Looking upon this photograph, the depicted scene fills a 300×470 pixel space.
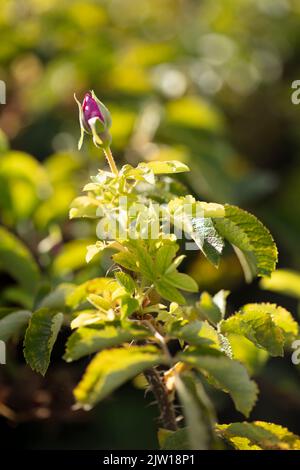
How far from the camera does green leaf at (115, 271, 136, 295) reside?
633mm

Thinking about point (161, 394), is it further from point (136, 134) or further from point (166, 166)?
point (136, 134)

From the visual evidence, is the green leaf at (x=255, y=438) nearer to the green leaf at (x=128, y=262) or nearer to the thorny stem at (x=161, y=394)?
the thorny stem at (x=161, y=394)

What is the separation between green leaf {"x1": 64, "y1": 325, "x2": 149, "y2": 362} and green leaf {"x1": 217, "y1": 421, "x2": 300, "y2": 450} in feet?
0.43

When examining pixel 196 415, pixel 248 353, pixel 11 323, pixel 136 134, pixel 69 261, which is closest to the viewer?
pixel 196 415

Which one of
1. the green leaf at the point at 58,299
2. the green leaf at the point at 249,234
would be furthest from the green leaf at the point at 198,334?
the green leaf at the point at 58,299

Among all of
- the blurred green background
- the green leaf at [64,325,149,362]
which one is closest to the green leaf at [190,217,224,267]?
the green leaf at [64,325,149,362]

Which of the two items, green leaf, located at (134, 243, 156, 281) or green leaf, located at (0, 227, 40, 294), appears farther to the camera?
green leaf, located at (0, 227, 40, 294)

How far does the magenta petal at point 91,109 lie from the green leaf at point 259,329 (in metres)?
0.23

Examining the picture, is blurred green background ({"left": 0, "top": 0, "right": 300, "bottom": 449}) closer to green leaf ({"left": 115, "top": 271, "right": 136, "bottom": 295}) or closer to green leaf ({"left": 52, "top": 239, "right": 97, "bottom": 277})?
green leaf ({"left": 52, "top": 239, "right": 97, "bottom": 277})

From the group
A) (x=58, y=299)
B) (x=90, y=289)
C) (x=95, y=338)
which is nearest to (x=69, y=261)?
(x=58, y=299)

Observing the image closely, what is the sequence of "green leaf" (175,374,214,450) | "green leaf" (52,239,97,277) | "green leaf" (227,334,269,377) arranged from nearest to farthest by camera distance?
"green leaf" (175,374,214,450)
"green leaf" (227,334,269,377)
"green leaf" (52,239,97,277)

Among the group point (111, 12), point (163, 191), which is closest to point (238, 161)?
point (111, 12)

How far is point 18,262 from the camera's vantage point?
0.99m

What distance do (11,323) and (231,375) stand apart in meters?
0.28
